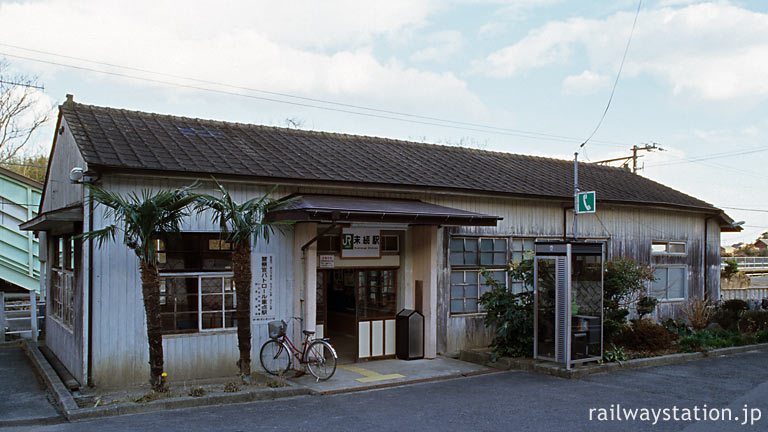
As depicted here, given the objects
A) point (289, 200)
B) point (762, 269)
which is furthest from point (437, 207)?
point (762, 269)

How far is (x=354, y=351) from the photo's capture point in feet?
41.9

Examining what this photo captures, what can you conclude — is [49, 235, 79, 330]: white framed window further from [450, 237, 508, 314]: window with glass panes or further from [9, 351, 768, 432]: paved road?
[450, 237, 508, 314]: window with glass panes

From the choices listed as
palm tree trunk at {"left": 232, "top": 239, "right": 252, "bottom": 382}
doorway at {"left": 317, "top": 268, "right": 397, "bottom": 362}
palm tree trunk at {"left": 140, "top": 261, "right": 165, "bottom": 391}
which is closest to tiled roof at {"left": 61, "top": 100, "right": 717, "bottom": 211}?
palm tree trunk at {"left": 232, "top": 239, "right": 252, "bottom": 382}

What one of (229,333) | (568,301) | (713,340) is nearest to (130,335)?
(229,333)

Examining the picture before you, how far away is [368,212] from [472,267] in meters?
4.27

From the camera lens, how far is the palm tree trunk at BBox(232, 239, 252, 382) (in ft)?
31.1

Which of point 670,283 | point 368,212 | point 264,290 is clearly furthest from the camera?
point 670,283

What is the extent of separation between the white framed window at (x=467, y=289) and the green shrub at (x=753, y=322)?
7107mm

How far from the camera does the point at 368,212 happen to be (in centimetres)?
1054

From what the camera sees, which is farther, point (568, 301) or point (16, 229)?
point (16, 229)

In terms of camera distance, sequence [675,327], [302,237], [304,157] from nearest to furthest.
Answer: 1. [302,237]
2. [304,157]
3. [675,327]

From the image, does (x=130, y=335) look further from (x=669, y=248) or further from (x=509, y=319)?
(x=669, y=248)

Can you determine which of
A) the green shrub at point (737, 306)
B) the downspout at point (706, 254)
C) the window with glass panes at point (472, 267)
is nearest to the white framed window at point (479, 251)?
the window with glass panes at point (472, 267)

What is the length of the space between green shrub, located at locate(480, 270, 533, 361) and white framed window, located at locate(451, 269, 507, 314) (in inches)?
27.1
